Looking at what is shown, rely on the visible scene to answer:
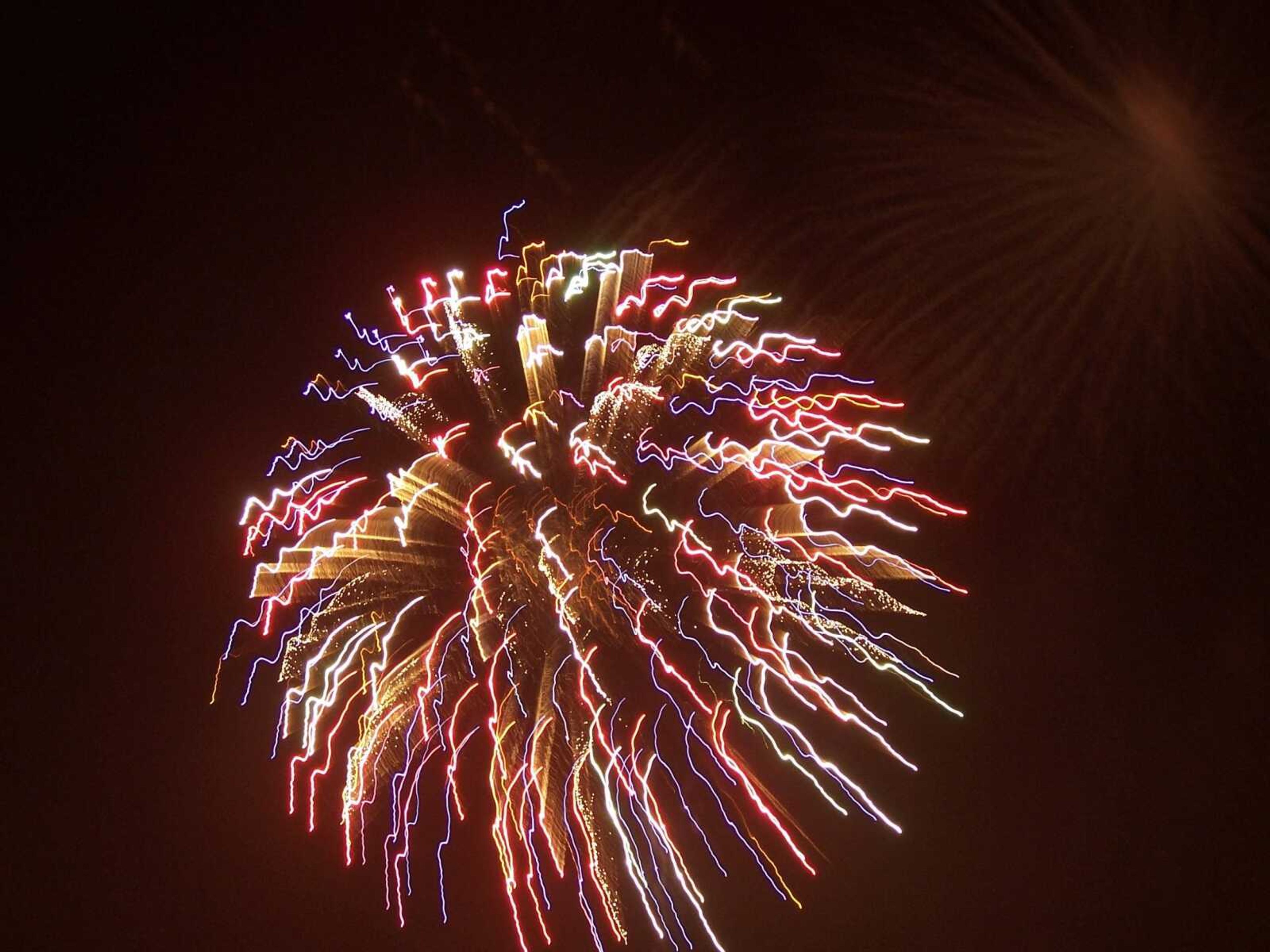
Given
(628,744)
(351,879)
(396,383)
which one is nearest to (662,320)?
(396,383)

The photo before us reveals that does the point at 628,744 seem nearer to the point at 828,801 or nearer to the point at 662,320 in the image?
the point at 828,801

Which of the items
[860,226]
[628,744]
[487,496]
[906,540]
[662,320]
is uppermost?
[860,226]

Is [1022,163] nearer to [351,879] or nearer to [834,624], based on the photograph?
[834,624]

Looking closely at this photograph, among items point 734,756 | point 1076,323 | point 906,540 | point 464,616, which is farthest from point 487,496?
point 1076,323

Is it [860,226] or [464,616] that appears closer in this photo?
[464,616]

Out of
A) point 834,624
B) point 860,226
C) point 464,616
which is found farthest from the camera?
point 860,226

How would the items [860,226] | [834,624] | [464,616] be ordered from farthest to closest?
[860,226], [464,616], [834,624]

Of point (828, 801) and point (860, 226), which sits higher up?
point (860, 226)
